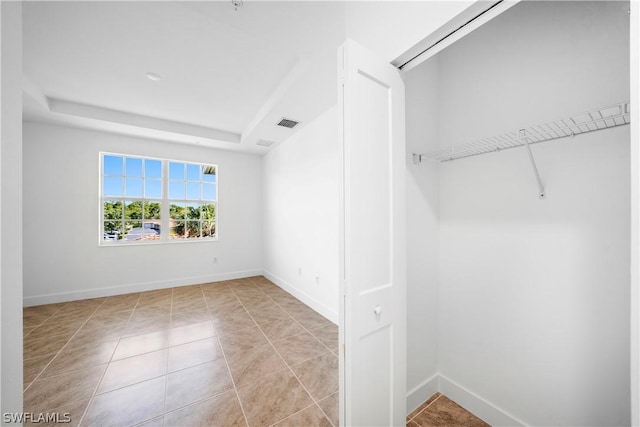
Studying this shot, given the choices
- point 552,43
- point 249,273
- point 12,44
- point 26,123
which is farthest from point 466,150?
point 26,123

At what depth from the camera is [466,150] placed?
1.50 meters

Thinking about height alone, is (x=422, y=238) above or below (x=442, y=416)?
above

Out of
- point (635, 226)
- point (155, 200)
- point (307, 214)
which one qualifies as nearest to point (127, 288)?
point (155, 200)

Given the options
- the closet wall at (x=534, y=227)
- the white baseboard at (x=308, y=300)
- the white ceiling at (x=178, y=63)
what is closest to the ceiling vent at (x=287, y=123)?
the white ceiling at (x=178, y=63)

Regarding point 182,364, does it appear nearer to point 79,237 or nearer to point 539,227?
point 539,227

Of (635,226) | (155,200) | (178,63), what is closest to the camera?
(635,226)

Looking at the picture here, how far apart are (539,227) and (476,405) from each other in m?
1.25

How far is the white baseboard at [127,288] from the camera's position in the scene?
350 centimetres

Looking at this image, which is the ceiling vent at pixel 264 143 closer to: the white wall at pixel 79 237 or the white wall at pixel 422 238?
the white wall at pixel 79 237

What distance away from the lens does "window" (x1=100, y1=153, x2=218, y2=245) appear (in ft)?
13.3

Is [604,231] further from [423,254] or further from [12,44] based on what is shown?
[12,44]

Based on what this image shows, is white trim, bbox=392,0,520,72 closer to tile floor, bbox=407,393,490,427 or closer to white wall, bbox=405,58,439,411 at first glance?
white wall, bbox=405,58,439,411

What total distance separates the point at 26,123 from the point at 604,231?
20.7 feet

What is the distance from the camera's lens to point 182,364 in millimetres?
2127
